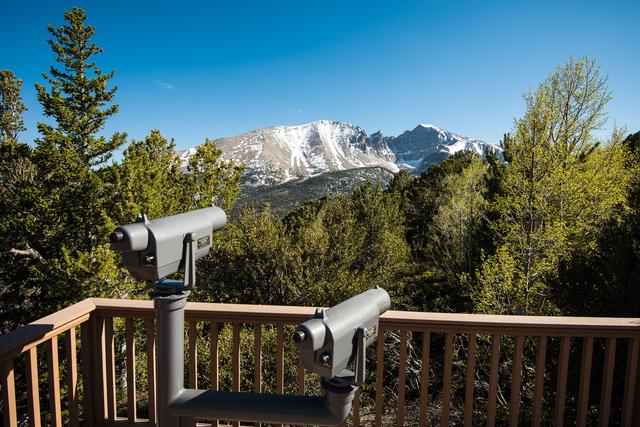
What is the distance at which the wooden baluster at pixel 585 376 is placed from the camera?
1.98m

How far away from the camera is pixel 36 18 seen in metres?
16.0

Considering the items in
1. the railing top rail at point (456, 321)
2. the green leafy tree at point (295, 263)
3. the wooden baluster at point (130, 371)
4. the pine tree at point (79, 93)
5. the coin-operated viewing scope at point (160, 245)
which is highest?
the pine tree at point (79, 93)

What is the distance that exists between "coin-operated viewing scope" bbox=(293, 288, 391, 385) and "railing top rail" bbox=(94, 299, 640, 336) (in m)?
0.98

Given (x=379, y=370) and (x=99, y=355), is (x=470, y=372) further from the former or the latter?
(x=99, y=355)

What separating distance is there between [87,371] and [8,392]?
1.70 feet

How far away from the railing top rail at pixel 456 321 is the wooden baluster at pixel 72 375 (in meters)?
0.24

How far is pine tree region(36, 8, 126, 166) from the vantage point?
13.9m

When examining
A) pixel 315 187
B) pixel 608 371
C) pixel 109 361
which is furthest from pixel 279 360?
pixel 315 187

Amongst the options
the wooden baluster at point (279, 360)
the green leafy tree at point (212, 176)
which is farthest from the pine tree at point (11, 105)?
the wooden baluster at point (279, 360)

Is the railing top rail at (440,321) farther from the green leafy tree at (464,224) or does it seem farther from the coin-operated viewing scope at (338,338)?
the green leafy tree at (464,224)

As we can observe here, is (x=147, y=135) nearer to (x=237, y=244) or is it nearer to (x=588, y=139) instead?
(x=237, y=244)

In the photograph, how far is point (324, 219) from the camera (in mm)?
18359

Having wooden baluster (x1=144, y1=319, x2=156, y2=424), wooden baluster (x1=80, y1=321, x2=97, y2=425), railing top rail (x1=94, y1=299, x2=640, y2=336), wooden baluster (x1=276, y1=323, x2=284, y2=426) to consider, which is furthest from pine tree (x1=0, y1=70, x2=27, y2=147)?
wooden baluster (x1=276, y1=323, x2=284, y2=426)

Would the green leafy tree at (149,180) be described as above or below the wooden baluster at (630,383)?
above
